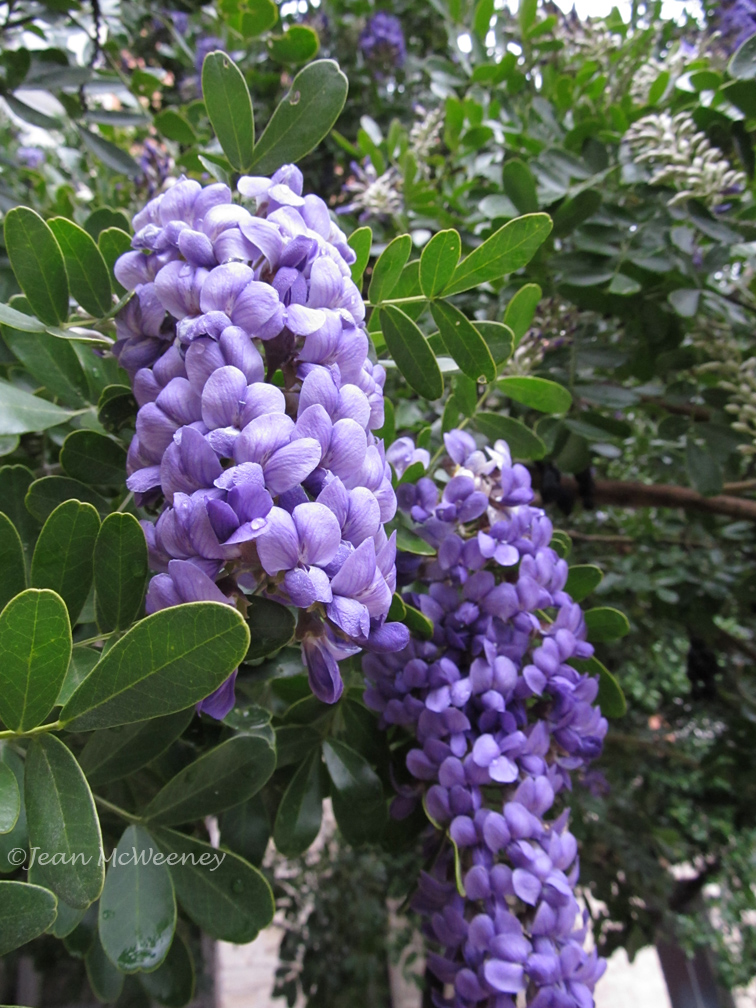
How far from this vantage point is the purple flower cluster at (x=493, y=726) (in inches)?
24.3

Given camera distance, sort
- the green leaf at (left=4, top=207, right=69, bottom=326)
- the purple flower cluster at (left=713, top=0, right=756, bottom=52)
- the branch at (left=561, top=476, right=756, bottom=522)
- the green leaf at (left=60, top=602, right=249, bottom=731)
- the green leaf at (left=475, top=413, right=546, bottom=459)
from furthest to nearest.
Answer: the purple flower cluster at (left=713, top=0, right=756, bottom=52), the branch at (left=561, top=476, right=756, bottom=522), the green leaf at (left=475, top=413, right=546, bottom=459), the green leaf at (left=4, top=207, right=69, bottom=326), the green leaf at (left=60, top=602, right=249, bottom=731)

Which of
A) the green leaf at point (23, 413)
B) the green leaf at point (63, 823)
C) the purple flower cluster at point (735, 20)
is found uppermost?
the purple flower cluster at point (735, 20)

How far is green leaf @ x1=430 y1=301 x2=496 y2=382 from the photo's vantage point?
0.62 metres

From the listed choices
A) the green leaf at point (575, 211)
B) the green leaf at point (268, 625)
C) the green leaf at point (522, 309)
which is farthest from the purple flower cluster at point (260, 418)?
the green leaf at point (575, 211)

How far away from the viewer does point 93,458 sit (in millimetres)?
603

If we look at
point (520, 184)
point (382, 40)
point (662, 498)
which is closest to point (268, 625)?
point (520, 184)

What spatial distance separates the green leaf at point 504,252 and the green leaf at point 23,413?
341 mm

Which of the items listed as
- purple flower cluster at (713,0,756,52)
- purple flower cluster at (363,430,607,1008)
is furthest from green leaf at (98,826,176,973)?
purple flower cluster at (713,0,756,52)

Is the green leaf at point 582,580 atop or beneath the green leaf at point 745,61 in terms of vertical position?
beneath

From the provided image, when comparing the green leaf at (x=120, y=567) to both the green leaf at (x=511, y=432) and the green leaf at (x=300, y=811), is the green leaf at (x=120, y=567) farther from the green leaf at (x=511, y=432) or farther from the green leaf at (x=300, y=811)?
the green leaf at (x=511, y=432)

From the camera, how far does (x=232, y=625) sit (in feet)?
1.15

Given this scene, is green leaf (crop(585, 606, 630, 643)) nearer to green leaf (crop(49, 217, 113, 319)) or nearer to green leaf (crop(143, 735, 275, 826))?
green leaf (crop(143, 735, 275, 826))

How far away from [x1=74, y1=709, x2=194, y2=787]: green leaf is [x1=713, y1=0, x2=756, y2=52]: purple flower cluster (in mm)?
1389

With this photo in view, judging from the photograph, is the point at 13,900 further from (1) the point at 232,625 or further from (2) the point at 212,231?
(2) the point at 212,231
